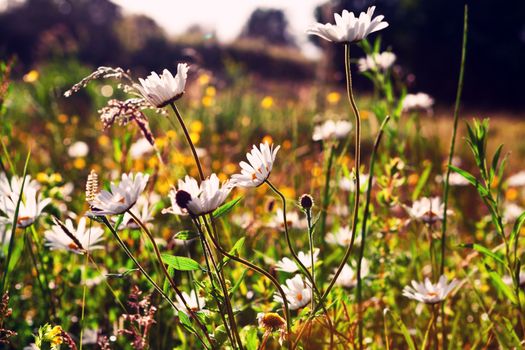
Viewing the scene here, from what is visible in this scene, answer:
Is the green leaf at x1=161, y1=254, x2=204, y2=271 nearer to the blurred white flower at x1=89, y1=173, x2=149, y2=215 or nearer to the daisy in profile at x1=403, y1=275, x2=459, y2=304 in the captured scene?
the blurred white flower at x1=89, y1=173, x2=149, y2=215

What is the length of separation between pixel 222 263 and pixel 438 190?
1501 millimetres

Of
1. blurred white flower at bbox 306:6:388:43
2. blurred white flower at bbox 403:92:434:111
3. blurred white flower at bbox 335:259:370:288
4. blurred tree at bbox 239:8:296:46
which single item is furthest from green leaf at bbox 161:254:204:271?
blurred tree at bbox 239:8:296:46

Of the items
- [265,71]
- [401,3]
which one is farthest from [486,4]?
[265,71]

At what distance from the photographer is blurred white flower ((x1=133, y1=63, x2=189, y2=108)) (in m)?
0.77

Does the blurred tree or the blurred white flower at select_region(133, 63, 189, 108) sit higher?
the blurred tree

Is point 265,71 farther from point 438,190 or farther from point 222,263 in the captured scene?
point 222,263

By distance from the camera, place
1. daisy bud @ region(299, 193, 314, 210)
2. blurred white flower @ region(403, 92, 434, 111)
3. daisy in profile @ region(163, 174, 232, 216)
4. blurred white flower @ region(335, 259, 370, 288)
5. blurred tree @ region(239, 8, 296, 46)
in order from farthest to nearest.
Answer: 1. blurred tree @ region(239, 8, 296, 46)
2. blurred white flower @ region(403, 92, 434, 111)
3. blurred white flower @ region(335, 259, 370, 288)
4. daisy bud @ region(299, 193, 314, 210)
5. daisy in profile @ region(163, 174, 232, 216)

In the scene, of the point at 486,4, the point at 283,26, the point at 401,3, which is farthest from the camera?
the point at 283,26

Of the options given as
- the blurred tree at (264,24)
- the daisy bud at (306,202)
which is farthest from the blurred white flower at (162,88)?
the blurred tree at (264,24)

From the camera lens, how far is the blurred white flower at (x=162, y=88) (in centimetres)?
77

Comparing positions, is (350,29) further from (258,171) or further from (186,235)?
(186,235)

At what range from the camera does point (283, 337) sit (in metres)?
0.81

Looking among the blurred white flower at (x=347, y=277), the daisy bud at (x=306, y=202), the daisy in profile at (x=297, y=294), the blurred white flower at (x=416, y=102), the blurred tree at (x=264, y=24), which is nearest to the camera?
the daisy bud at (x=306, y=202)

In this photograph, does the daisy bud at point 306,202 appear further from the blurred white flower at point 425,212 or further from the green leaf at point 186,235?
the blurred white flower at point 425,212
